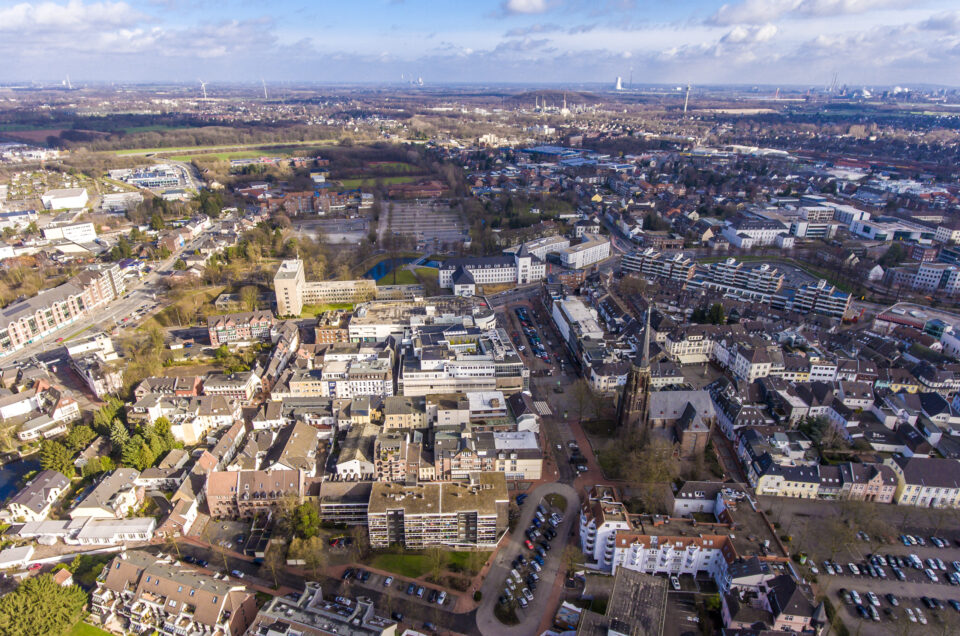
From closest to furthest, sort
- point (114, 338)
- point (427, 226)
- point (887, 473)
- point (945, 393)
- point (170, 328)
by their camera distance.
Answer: point (887, 473)
point (945, 393)
point (114, 338)
point (170, 328)
point (427, 226)

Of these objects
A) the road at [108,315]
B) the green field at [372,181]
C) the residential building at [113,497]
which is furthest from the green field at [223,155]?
the residential building at [113,497]

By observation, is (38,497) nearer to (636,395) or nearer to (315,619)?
(315,619)

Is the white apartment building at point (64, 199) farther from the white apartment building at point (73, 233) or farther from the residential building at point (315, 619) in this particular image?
the residential building at point (315, 619)

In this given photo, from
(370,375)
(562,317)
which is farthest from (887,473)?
(370,375)

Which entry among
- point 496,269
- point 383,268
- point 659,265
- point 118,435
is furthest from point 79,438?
point 659,265

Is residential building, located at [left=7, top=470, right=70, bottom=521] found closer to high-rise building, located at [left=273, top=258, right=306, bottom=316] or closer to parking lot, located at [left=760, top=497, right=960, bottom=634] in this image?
high-rise building, located at [left=273, top=258, right=306, bottom=316]

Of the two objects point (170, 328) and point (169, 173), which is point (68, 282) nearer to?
point (170, 328)
